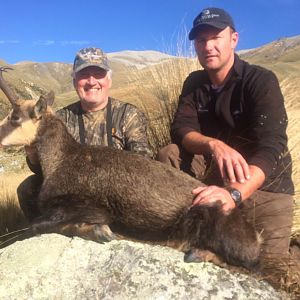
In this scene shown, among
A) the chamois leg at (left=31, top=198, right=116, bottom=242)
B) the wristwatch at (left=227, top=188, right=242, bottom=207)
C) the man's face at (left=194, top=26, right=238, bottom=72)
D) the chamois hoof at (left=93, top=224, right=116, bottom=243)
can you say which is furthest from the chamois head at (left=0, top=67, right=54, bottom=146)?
the wristwatch at (left=227, top=188, right=242, bottom=207)

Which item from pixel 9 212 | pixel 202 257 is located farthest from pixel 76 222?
pixel 9 212

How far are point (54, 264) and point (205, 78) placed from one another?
2988 millimetres

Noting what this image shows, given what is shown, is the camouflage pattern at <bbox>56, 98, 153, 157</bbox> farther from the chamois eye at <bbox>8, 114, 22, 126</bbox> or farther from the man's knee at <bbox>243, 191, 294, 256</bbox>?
the man's knee at <bbox>243, 191, 294, 256</bbox>

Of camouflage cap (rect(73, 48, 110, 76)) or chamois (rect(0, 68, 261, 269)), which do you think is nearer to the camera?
chamois (rect(0, 68, 261, 269))

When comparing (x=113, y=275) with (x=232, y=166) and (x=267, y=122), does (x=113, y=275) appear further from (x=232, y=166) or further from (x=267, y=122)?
(x=267, y=122)

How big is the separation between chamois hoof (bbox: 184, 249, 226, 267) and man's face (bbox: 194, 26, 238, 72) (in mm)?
2285

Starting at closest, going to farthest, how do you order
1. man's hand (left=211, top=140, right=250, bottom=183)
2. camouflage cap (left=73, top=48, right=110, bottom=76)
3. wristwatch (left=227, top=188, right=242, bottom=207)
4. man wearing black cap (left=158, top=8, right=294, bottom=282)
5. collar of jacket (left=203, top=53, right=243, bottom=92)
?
wristwatch (left=227, top=188, right=242, bottom=207)
man's hand (left=211, top=140, right=250, bottom=183)
man wearing black cap (left=158, top=8, right=294, bottom=282)
collar of jacket (left=203, top=53, right=243, bottom=92)
camouflage cap (left=73, top=48, right=110, bottom=76)

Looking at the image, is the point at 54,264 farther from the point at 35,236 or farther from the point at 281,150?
the point at 281,150

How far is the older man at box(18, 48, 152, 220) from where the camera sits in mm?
5969

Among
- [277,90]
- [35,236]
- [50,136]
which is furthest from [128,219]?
[277,90]

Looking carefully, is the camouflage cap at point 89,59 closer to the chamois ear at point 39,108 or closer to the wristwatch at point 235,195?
the chamois ear at point 39,108

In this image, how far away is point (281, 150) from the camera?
455 cm

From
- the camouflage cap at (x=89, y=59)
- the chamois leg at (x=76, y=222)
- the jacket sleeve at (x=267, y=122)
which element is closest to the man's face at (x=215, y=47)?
the jacket sleeve at (x=267, y=122)

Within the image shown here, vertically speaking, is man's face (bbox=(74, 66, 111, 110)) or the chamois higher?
man's face (bbox=(74, 66, 111, 110))
